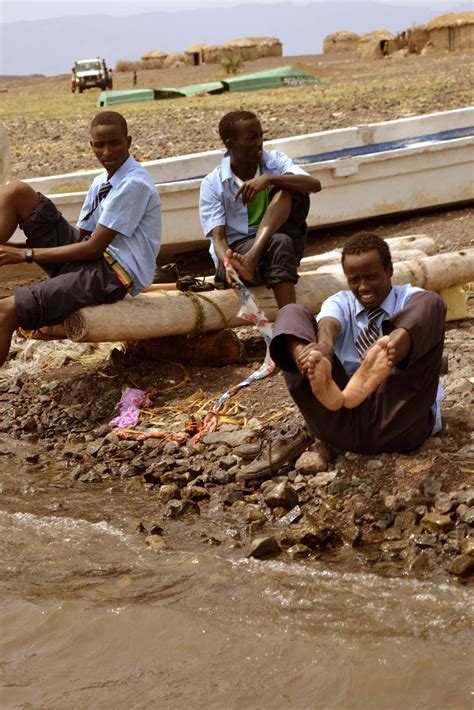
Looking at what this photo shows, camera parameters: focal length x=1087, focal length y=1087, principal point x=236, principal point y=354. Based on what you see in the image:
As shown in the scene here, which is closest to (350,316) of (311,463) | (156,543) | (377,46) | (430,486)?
(311,463)

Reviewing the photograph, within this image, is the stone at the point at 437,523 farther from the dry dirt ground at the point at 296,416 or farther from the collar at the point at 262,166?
the collar at the point at 262,166

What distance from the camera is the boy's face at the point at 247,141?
20.4ft

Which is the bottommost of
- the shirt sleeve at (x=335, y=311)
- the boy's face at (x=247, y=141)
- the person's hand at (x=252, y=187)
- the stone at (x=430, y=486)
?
the stone at (x=430, y=486)

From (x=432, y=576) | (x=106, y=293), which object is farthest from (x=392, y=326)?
(x=106, y=293)

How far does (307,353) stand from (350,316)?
0.49 m

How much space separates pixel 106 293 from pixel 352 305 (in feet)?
5.74

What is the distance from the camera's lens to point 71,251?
597 cm

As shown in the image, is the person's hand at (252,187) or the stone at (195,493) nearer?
the stone at (195,493)

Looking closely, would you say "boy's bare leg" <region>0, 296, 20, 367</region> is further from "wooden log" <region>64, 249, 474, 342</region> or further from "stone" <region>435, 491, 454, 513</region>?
"stone" <region>435, 491, 454, 513</region>

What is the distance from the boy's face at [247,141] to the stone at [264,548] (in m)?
2.67

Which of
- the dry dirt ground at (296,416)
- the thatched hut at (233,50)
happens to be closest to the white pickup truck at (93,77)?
the thatched hut at (233,50)

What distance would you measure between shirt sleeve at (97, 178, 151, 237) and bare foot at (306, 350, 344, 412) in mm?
1947

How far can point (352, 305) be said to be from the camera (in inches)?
190

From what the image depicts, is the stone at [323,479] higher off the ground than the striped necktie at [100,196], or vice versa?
the striped necktie at [100,196]
